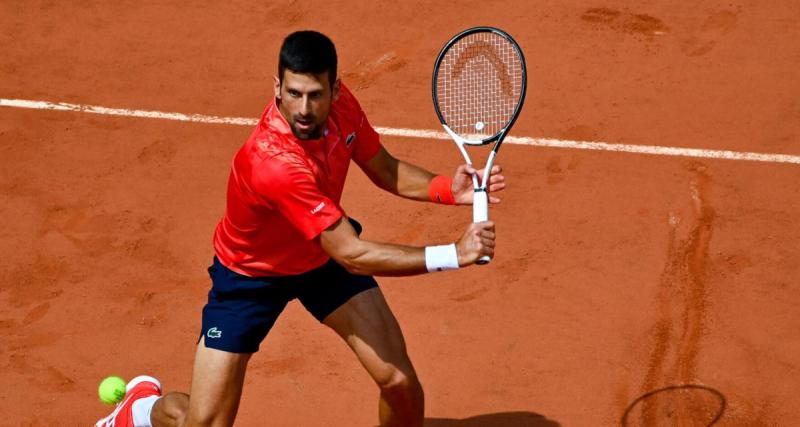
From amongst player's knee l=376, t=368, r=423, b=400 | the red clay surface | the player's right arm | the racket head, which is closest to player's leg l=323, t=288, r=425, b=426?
player's knee l=376, t=368, r=423, b=400

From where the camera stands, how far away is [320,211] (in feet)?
20.0

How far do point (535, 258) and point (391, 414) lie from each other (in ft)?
7.54

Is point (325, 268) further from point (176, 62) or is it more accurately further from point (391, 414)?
point (176, 62)

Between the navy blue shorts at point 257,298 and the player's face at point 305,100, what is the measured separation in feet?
2.60

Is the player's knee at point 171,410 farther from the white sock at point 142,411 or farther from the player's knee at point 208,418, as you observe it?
the player's knee at point 208,418

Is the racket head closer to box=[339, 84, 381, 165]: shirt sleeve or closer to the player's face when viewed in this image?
box=[339, 84, 381, 165]: shirt sleeve

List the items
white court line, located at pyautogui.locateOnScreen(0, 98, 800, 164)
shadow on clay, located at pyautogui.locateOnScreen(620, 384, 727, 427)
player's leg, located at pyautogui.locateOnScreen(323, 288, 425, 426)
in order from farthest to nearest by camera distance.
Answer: white court line, located at pyautogui.locateOnScreen(0, 98, 800, 164), shadow on clay, located at pyautogui.locateOnScreen(620, 384, 727, 427), player's leg, located at pyautogui.locateOnScreen(323, 288, 425, 426)

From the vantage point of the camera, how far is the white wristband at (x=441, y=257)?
5.97m

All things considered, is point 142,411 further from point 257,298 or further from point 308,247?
point 308,247

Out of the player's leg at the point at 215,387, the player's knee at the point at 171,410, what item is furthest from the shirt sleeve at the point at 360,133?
the player's knee at the point at 171,410

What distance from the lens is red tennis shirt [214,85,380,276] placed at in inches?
240

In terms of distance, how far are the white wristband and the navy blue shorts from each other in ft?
2.52

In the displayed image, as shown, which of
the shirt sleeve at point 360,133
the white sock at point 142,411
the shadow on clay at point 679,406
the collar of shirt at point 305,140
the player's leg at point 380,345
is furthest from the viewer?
the shadow on clay at point 679,406

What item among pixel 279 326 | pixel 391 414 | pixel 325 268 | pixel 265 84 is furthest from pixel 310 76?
pixel 265 84
